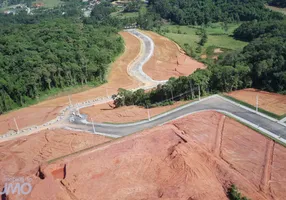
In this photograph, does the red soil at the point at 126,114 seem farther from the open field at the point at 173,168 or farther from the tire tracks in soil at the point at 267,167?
the tire tracks in soil at the point at 267,167

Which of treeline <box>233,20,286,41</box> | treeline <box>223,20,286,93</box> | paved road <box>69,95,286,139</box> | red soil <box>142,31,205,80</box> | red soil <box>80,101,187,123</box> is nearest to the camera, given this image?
paved road <box>69,95,286,139</box>

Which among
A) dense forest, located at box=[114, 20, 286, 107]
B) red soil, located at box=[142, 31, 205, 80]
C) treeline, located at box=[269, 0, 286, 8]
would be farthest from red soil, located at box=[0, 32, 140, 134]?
treeline, located at box=[269, 0, 286, 8]

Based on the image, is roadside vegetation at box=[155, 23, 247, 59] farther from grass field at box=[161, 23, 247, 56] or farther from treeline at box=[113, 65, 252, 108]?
treeline at box=[113, 65, 252, 108]

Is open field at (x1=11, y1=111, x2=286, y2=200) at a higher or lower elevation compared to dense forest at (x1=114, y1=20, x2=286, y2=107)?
lower

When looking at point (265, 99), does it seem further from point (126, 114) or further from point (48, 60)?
point (48, 60)

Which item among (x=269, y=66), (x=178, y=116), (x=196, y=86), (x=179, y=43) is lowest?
(x=178, y=116)

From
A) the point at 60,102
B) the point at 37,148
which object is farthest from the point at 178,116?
the point at 60,102
